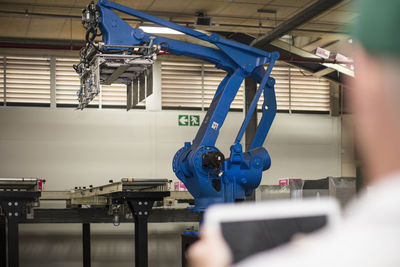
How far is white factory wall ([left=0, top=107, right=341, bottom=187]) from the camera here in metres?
11.2

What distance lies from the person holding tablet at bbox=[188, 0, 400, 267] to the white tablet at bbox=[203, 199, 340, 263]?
73mm

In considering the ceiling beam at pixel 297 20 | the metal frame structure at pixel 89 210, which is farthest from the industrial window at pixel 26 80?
the ceiling beam at pixel 297 20

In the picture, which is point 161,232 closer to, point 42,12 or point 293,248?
point 42,12

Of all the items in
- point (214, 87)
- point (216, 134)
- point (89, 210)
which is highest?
point (214, 87)

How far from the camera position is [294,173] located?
1245 cm

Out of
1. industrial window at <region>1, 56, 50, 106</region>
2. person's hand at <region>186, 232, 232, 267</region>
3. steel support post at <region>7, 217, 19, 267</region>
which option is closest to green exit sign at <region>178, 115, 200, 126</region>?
industrial window at <region>1, 56, 50, 106</region>

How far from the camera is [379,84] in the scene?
0.27m

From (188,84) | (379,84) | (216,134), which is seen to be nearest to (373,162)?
(379,84)

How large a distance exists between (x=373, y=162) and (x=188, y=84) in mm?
11892

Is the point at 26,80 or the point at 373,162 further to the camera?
the point at 26,80

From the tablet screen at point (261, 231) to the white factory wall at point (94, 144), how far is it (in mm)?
11198

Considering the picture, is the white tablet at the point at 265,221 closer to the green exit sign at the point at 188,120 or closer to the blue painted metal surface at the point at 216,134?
the blue painted metal surface at the point at 216,134

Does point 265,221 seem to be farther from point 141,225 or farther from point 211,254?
point 141,225

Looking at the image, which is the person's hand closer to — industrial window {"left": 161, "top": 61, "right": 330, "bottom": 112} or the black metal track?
the black metal track
